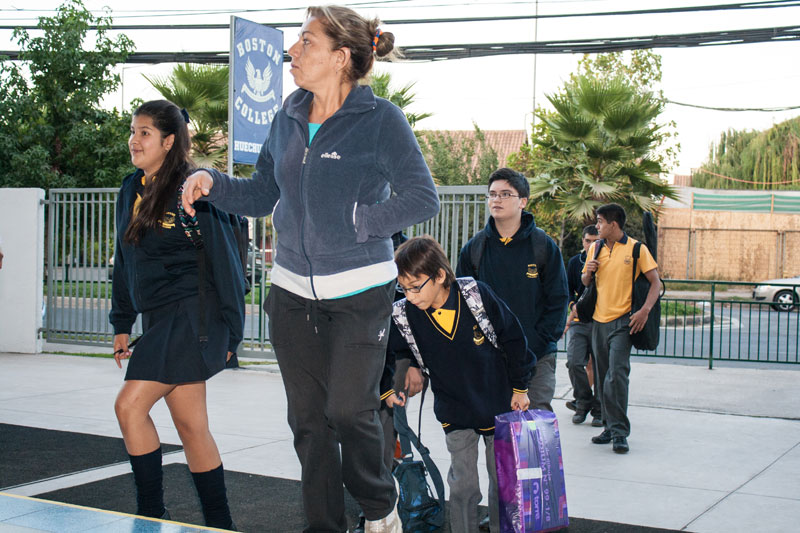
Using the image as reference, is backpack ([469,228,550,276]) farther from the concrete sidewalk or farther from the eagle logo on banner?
the eagle logo on banner

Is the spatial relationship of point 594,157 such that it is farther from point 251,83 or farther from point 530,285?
point 530,285

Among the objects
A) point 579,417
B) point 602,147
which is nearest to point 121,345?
point 579,417

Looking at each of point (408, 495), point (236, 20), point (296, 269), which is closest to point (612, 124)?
point (236, 20)

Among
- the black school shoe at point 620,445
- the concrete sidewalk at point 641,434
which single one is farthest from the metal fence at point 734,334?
the black school shoe at point 620,445

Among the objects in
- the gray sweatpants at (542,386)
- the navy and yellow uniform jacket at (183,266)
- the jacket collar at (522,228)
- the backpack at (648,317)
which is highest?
the jacket collar at (522,228)

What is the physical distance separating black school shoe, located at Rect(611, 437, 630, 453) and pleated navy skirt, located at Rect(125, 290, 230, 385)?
378cm

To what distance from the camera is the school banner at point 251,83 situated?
9867 millimetres

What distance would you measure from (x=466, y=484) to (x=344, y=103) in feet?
6.47

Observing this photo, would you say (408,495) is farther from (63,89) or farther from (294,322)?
(63,89)

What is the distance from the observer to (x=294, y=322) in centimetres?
304

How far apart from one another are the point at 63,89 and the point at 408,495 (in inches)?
685

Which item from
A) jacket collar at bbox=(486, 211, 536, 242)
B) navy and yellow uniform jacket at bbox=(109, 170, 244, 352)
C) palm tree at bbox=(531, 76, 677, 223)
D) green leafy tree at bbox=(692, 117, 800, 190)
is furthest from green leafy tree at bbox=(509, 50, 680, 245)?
green leafy tree at bbox=(692, 117, 800, 190)

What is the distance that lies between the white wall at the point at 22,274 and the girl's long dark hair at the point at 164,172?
859cm

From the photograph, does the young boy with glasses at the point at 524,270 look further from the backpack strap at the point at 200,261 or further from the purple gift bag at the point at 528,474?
the backpack strap at the point at 200,261
